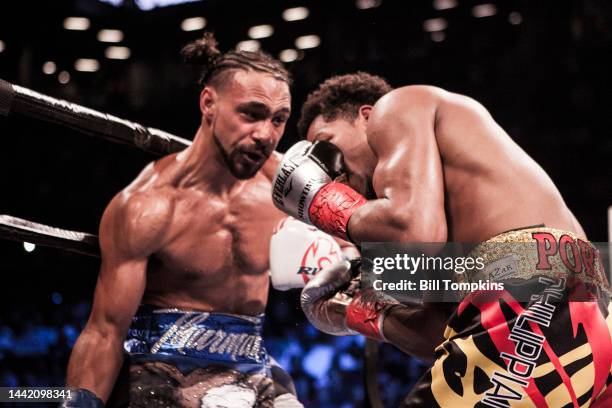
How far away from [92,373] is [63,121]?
667 millimetres

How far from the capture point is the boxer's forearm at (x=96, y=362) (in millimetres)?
1956

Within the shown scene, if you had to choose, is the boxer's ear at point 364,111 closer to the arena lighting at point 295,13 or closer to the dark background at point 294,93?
the dark background at point 294,93

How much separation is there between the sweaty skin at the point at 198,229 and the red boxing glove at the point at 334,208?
0.56 m

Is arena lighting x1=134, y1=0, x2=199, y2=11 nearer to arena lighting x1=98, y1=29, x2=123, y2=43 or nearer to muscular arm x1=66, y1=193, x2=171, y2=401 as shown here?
arena lighting x1=98, y1=29, x2=123, y2=43

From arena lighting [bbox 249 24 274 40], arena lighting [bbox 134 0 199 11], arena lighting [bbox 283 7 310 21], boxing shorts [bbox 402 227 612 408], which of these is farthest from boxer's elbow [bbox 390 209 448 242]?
arena lighting [bbox 134 0 199 11]

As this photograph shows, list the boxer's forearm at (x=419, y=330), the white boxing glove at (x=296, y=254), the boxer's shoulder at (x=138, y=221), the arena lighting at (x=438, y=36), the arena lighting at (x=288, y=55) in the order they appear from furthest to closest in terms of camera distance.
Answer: the arena lighting at (x=288, y=55) < the arena lighting at (x=438, y=36) < the white boxing glove at (x=296, y=254) < the boxer's shoulder at (x=138, y=221) < the boxer's forearm at (x=419, y=330)

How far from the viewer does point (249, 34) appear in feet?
23.7

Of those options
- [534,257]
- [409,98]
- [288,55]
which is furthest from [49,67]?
[534,257]

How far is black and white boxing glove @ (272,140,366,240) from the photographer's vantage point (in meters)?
1.66

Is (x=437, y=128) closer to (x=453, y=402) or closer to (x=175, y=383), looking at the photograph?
(x=453, y=402)

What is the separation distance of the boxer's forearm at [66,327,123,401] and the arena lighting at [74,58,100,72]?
17.6ft

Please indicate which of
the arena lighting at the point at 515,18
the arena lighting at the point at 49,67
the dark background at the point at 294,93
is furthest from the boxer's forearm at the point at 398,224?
the arena lighting at the point at 49,67

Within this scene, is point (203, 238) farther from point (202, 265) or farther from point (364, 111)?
point (364, 111)

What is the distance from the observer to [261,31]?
23.6 ft
